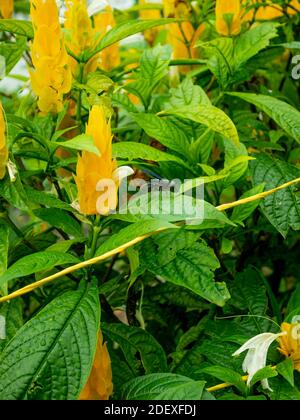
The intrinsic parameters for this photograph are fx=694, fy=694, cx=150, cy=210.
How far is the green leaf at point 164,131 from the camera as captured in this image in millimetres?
1055

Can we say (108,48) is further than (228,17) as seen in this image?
Yes

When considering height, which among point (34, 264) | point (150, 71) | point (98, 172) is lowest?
point (34, 264)

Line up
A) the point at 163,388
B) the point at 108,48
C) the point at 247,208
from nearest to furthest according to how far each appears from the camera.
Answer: the point at 163,388, the point at 247,208, the point at 108,48

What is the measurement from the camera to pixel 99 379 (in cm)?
93

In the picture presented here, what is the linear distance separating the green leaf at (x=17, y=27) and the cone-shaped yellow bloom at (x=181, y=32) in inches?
12.5

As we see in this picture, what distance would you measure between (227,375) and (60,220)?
32 cm

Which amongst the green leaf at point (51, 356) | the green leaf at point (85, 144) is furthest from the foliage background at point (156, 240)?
the green leaf at point (85, 144)

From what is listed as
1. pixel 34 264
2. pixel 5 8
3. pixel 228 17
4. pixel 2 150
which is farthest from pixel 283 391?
pixel 5 8

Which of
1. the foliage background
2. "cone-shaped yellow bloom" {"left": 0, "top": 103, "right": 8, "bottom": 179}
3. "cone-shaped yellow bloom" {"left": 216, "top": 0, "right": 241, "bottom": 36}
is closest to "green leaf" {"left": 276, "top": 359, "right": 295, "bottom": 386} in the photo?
the foliage background

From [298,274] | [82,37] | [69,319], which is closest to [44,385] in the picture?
[69,319]

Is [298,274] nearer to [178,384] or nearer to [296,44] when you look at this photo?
[296,44]

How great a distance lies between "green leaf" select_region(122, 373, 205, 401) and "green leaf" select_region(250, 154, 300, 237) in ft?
0.88

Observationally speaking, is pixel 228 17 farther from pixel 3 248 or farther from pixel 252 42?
pixel 3 248
